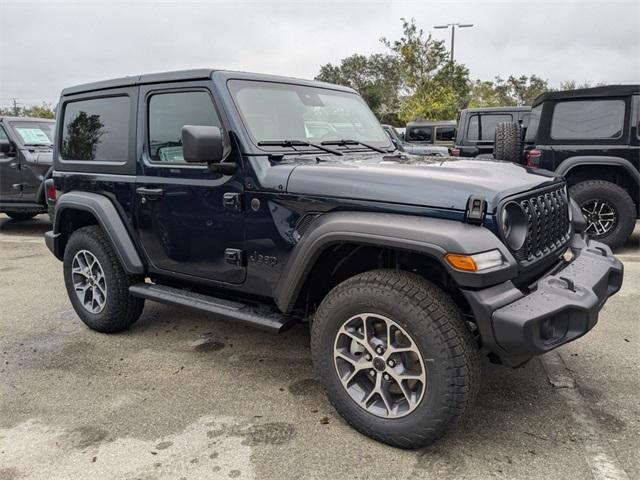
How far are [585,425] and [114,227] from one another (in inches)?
126

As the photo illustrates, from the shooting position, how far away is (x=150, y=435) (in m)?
2.73

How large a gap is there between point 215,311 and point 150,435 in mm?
801

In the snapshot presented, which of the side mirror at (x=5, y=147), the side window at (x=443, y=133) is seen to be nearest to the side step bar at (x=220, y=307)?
the side mirror at (x=5, y=147)

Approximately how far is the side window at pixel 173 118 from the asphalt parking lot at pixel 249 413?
143cm

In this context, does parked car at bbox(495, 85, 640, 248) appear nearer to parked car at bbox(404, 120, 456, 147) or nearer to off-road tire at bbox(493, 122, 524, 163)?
off-road tire at bbox(493, 122, 524, 163)

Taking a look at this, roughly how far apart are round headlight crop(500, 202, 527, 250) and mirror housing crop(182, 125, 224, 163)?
5.10 feet

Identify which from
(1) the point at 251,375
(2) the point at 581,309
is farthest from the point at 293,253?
(2) the point at 581,309

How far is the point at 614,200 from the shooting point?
6.38 metres

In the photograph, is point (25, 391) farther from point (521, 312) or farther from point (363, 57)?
point (363, 57)

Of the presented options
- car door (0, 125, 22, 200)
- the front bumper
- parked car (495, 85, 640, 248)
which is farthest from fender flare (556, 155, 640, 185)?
car door (0, 125, 22, 200)

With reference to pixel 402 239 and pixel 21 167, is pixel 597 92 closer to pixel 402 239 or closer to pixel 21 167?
pixel 402 239

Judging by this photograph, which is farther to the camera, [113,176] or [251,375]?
[113,176]

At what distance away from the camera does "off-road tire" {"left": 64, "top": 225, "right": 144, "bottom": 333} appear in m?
3.90

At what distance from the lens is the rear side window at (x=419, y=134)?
1591cm
